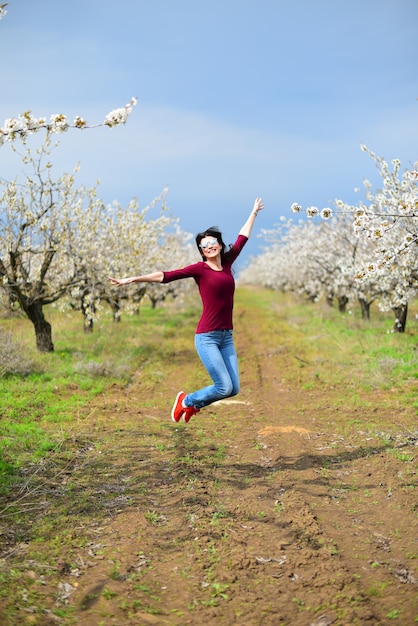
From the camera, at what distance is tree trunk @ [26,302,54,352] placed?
15.8 m

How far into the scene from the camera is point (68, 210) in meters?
16.5

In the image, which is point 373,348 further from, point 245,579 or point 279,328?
point 245,579

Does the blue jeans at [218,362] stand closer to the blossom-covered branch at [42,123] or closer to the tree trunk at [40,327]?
the blossom-covered branch at [42,123]

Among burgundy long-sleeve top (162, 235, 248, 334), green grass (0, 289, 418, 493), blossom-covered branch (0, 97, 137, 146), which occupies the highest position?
blossom-covered branch (0, 97, 137, 146)

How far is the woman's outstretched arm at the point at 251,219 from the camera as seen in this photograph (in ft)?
26.3

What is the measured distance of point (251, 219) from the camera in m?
8.06

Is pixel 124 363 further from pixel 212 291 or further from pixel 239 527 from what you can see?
pixel 239 527

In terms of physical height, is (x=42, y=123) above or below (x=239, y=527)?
above

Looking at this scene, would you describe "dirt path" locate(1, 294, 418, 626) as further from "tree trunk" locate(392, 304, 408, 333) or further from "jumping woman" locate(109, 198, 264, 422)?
"tree trunk" locate(392, 304, 408, 333)

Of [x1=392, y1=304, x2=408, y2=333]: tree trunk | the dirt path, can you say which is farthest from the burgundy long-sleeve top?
[x1=392, y1=304, x2=408, y2=333]: tree trunk

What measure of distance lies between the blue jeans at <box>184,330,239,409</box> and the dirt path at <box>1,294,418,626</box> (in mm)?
1022

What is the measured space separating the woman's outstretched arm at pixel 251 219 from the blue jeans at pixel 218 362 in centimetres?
153

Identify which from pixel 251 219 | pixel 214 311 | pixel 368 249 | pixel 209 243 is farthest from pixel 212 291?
pixel 368 249

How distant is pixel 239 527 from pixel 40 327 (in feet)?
39.0
